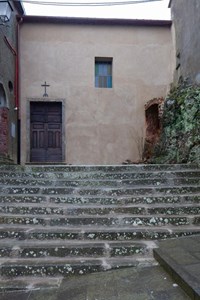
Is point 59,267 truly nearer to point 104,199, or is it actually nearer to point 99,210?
point 99,210

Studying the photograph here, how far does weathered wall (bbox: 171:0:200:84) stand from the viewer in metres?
7.42

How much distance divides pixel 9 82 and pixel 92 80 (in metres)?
2.56

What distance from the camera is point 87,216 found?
334cm

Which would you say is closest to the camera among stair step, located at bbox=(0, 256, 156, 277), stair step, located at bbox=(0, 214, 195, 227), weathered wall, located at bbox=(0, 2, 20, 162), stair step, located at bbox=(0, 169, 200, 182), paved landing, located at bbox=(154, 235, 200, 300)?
paved landing, located at bbox=(154, 235, 200, 300)

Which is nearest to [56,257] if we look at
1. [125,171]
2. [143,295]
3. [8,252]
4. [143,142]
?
[8,252]

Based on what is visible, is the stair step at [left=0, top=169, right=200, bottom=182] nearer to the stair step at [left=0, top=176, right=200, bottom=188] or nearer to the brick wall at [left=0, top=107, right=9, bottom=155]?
the stair step at [left=0, top=176, right=200, bottom=188]

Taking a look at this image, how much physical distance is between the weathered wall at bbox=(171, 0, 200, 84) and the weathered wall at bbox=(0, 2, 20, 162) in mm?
4584

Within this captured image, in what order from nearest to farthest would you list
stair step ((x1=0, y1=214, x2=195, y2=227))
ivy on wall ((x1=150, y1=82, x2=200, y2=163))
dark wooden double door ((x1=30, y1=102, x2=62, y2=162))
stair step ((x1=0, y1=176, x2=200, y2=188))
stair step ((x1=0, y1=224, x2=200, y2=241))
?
stair step ((x1=0, y1=224, x2=200, y2=241)), stair step ((x1=0, y1=214, x2=195, y2=227)), stair step ((x1=0, y1=176, x2=200, y2=188)), ivy on wall ((x1=150, y1=82, x2=200, y2=163)), dark wooden double door ((x1=30, y1=102, x2=62, y2=162))

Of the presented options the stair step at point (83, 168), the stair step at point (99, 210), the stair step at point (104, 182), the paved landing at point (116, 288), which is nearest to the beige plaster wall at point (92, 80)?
the stair step at point (83, 168)

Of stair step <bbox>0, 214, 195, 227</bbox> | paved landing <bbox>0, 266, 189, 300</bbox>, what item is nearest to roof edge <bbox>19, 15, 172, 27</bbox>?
stair step <bbox>0, 214, 195, 227</bbox>

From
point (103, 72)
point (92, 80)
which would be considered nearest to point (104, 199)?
point (92, 80)

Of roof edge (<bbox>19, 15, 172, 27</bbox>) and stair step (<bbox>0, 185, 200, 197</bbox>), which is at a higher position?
roof edge (<bbox>19, 15, 172, 27</bbox>)

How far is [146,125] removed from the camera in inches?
388


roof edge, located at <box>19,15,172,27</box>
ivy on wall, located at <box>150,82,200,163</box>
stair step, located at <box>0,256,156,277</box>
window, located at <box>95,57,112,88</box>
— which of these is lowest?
stair step, located at <box>0,256,156,277</box>
